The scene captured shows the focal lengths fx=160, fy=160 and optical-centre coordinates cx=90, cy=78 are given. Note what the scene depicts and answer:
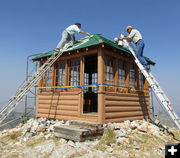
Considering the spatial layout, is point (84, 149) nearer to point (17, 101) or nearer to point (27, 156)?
point (27, 156)

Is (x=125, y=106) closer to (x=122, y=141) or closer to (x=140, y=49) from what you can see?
(x=122, y=141)

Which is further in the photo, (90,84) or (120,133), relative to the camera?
(90,84)

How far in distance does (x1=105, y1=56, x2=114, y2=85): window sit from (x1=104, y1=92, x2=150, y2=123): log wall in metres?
0.74

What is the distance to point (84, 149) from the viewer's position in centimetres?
584

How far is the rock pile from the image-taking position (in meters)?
5.68

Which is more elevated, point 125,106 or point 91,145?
point 125,106

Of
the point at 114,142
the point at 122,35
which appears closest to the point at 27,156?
the point at 114,142

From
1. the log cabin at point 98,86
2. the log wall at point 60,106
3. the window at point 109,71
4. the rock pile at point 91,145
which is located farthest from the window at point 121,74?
the log wall at point 60,106

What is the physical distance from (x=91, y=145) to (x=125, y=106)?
3.64 metres

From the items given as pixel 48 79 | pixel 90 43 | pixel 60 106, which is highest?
pixel 90 43

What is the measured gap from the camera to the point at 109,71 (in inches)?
347

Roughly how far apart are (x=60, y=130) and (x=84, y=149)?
5.60ft

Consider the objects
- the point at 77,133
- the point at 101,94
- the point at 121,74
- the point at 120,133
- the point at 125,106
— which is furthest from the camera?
the point at 121,74

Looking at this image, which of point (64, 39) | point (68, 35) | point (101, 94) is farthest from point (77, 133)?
point (68, 35)
